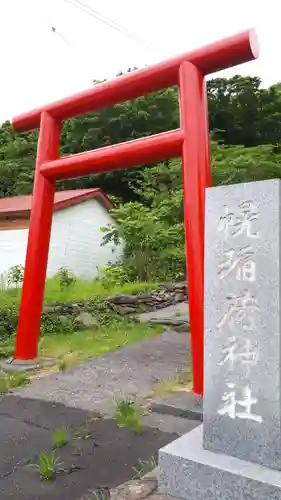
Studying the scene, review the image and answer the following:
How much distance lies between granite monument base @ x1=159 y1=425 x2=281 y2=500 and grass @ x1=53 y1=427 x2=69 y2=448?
3.58ft

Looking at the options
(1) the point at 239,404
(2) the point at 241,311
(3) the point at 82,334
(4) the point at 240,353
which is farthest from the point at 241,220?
(3) the point at 82,334

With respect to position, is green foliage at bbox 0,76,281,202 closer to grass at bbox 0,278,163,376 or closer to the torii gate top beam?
grass at bbox 0,278,163,376

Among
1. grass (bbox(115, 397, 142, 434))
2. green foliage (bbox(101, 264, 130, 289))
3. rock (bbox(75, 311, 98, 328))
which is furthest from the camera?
green foliage (bbox(101, 264, 130, 289))

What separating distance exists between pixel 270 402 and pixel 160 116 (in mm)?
16019

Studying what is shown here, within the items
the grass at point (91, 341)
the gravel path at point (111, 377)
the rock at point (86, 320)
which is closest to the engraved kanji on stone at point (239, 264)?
the gravel path at point (111, 377)

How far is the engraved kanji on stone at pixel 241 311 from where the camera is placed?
2605 millimetres

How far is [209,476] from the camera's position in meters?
2.56

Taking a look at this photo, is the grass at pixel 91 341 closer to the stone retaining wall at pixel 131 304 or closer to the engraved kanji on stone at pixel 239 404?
the stone retaining wall at pixel 131 304

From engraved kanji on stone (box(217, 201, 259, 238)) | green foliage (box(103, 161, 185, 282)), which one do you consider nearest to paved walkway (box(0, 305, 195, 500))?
engraved kanji on stone (box(217, 201, 259, 238))

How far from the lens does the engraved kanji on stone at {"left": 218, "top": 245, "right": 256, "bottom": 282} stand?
262 centimetres

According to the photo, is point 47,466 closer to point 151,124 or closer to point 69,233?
point 69,233

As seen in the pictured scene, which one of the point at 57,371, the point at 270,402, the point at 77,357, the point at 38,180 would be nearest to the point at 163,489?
the point at 270,402

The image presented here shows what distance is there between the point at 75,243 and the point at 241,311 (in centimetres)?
1056

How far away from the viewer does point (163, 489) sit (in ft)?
8.95
